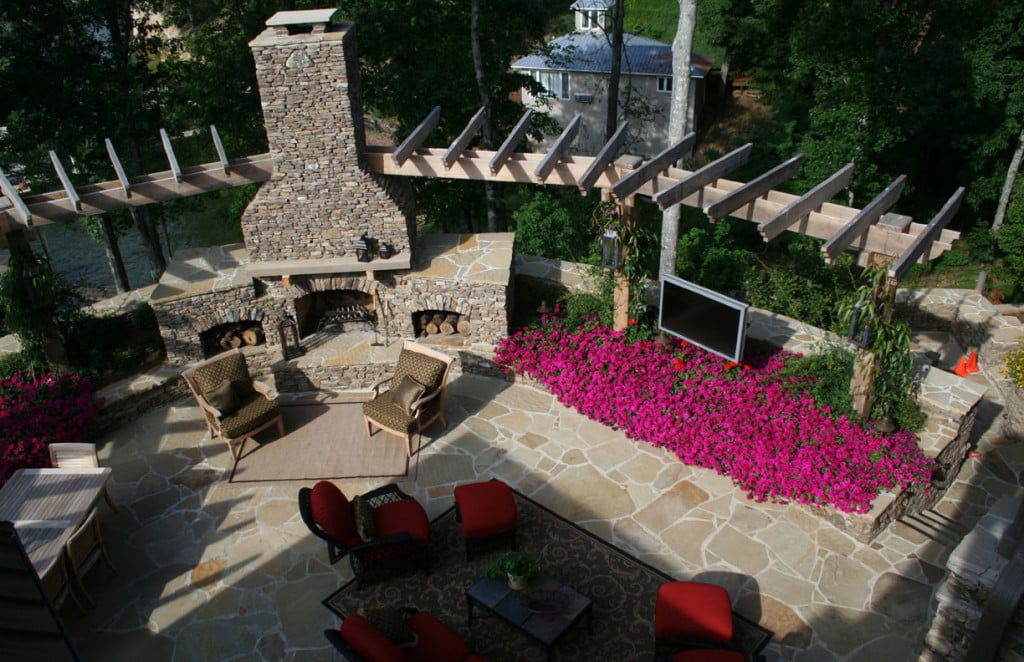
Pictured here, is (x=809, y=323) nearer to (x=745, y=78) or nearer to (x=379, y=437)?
(x=379, y=437)

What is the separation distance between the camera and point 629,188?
364 inches

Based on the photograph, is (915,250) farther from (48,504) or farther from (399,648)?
(48,504)

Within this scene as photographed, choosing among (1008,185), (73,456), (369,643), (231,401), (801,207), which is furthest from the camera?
(1008,185)

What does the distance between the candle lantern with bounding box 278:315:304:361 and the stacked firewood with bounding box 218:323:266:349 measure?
66 centimetres

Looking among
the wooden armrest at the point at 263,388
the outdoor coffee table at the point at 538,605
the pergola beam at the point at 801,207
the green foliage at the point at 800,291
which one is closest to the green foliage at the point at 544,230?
the green foliage at the point at 800,291

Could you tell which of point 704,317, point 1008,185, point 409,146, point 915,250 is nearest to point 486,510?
point 704,317

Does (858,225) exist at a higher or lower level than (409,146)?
lower

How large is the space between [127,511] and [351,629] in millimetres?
4658

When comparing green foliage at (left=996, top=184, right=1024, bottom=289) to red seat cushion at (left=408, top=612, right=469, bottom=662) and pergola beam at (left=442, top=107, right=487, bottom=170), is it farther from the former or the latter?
red seat cushion at (left=408, top=612, right=469, bottom=662)

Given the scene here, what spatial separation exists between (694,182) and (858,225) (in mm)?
1936

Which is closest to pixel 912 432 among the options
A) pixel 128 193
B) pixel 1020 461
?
pixel 1020 461

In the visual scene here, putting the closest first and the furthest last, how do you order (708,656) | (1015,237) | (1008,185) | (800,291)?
(708,656) → (800,291) → (1015,237) → (1008,185)

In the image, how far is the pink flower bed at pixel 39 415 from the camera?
29.5 feet

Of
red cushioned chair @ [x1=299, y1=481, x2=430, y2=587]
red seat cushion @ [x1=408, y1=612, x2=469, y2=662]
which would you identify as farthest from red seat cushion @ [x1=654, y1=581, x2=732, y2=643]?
red cushioned chair @ [x1=299, y1=481, x2=430, y2=587]
